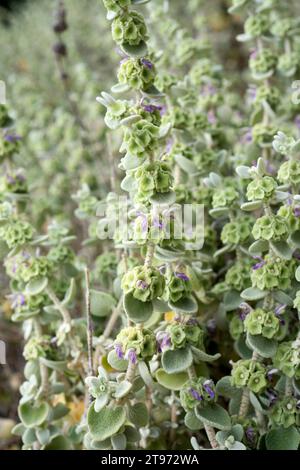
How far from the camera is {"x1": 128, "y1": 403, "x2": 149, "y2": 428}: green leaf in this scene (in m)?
0.96

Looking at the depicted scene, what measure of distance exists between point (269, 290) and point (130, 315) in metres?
0.22

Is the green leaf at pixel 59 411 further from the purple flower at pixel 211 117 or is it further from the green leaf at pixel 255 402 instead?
the purple flower at pixel 211 117

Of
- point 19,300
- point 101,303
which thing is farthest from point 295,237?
point 19,300

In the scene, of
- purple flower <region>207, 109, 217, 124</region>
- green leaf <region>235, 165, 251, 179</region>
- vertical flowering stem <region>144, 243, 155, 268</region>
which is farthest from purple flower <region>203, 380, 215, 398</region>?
purple flower <region>207, 109, 217, 124</region>

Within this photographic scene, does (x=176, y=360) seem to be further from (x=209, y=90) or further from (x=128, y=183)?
(x=209, y=90)

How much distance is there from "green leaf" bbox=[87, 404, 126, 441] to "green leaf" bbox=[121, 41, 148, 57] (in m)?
0.50

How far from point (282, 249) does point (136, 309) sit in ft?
0.73

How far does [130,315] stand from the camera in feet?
2.80

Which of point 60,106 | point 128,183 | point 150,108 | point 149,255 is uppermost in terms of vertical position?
point 60,106

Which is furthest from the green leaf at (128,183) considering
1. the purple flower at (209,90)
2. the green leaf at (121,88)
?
the purple flower at (209,90)

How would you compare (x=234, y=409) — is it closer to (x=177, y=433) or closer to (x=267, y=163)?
(x=177, y=433)

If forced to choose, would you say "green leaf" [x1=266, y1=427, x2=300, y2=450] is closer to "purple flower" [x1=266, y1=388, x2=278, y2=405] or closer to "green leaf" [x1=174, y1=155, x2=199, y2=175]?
"purple flower" [x1=266, y1=388, x2=278, y2=405]

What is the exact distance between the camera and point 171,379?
965 millimetres

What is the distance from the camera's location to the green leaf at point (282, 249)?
2.90 ft
